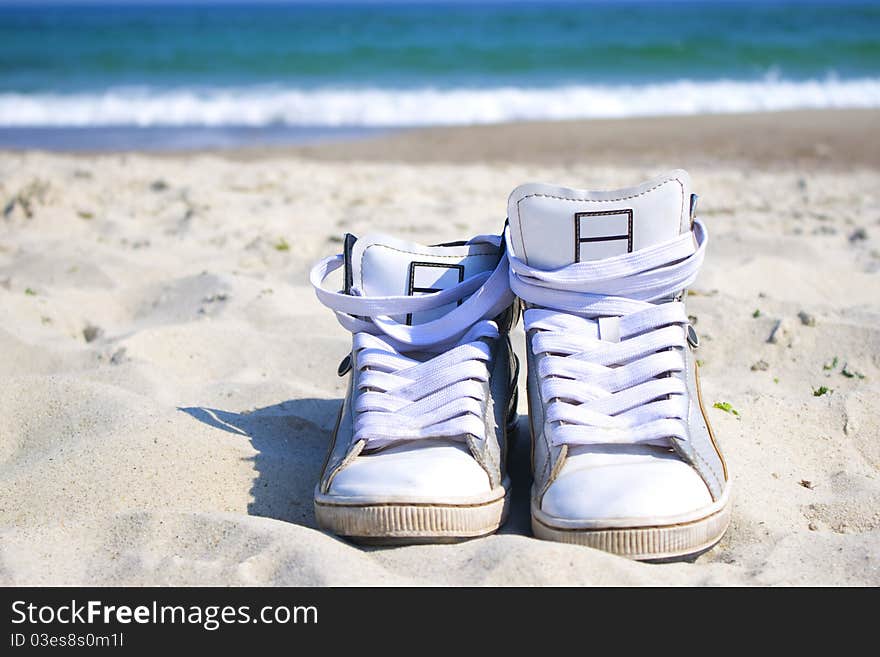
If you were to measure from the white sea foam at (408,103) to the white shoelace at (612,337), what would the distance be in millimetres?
9424

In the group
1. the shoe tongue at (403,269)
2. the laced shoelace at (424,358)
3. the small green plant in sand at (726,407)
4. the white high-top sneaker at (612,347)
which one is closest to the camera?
the white high-top sneaker at (612,347)

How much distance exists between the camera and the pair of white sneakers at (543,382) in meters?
1.91

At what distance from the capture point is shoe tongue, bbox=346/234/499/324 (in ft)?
7.64

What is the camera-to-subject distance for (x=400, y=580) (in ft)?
5.91

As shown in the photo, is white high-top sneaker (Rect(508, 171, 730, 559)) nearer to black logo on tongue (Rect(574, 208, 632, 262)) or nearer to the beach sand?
black logo on tongue (Rect(574, 208, 632, 262))

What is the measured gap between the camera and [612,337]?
A: 2.14 m

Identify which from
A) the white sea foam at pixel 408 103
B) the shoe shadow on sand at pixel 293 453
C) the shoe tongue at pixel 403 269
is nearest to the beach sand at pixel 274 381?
the shoe shadow on sand at pixel 293 453

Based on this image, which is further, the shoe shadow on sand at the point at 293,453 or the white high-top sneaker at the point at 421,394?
the shoe shadow on sand at the point at 293,453

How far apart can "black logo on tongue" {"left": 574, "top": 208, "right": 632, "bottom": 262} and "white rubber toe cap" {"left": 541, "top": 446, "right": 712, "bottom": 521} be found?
18.4 inches

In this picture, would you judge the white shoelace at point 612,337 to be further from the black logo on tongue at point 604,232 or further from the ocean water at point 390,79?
the ocean water at point 390,79

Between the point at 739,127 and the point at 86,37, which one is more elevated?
the point at 86,37
